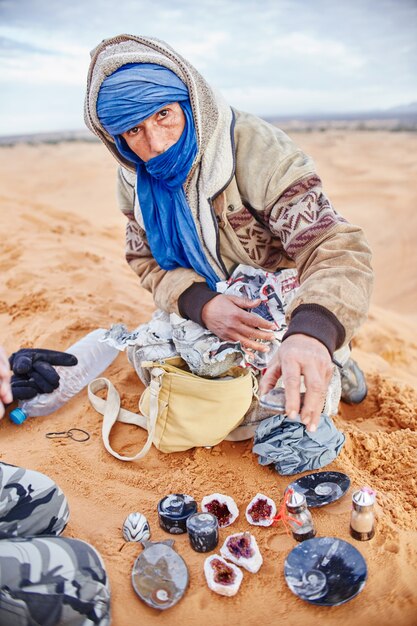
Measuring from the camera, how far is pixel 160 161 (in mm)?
2256

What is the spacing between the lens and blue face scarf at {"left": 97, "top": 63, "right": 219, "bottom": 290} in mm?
2109

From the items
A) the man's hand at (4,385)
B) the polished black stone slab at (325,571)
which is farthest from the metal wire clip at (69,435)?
the polished black stone slab at (325,571)

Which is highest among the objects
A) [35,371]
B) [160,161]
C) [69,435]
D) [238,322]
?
[160,161]

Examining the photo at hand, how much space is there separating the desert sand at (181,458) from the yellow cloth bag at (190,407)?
0.11m

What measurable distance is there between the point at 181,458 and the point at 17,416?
950mm

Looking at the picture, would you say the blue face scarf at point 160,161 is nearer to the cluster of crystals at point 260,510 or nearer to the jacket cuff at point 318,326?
the jacket cuff at point 318,326

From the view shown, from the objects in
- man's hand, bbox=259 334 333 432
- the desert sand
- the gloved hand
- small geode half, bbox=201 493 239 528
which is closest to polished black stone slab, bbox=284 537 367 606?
the desert sand

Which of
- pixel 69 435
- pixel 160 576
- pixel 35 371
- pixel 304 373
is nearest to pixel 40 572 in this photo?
pixel 160 576

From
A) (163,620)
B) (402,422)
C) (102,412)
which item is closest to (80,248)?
(102,412)

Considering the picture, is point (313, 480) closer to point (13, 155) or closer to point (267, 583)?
point (267, 583)

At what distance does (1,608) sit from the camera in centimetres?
149

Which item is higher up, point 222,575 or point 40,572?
point 40,572

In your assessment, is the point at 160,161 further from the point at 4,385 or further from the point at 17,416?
the point at 17,416

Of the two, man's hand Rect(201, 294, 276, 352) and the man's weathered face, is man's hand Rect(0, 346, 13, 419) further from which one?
the man's weathered face
